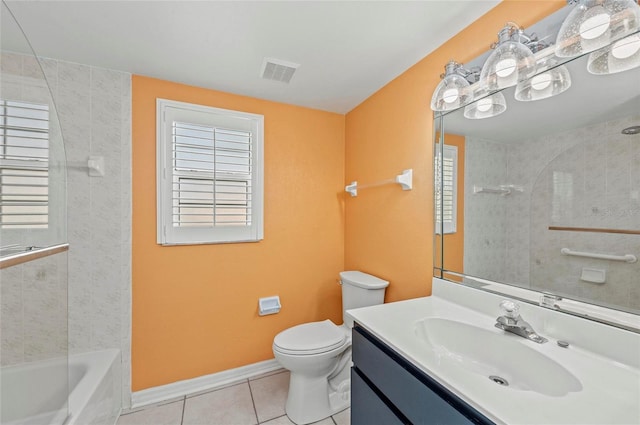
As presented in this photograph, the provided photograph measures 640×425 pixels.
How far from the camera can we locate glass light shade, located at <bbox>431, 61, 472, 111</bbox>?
47.9 inches

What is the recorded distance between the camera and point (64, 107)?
1.56m

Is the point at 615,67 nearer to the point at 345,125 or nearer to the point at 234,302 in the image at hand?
the point at 345,125

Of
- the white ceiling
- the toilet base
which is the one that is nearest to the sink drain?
the toilet base

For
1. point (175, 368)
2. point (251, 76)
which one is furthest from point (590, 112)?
point (175, 368)

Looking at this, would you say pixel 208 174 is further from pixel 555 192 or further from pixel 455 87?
pixel 555 192

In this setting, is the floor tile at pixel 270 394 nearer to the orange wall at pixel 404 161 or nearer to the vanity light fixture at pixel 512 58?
the orange wall at pixel 404 161

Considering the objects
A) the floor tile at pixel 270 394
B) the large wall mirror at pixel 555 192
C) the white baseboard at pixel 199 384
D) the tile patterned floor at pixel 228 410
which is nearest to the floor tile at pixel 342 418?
the tile patterned floor at pixel 228 410

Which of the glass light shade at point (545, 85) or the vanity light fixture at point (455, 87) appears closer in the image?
the glass light shade at point (545, 85)

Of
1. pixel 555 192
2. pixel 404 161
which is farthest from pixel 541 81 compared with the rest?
pixel 404 161

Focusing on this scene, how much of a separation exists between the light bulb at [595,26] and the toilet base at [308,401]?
77.6 inches

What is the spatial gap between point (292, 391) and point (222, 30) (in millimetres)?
2100

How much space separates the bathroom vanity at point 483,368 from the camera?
61 cm

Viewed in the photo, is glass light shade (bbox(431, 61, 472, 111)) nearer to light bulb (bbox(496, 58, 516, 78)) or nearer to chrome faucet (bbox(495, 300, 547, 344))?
light bulb (bbox(496, 58, 516, 78))

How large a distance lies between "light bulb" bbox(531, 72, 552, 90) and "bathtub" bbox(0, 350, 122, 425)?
231cm
